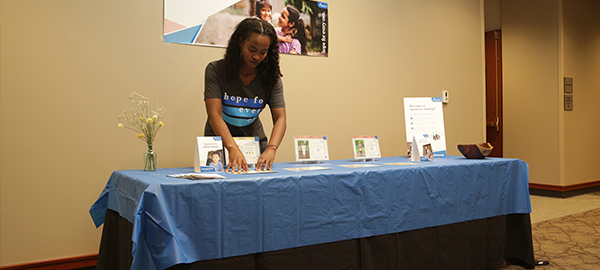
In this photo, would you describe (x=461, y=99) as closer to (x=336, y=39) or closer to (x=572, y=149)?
(x=336, y=39)

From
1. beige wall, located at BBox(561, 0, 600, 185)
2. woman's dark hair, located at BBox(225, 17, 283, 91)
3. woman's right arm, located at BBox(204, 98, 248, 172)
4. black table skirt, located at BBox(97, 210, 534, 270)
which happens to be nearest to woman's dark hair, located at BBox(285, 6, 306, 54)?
woman's dark hair, located at BBox(225, 17, 283, 91)

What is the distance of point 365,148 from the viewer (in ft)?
7.94

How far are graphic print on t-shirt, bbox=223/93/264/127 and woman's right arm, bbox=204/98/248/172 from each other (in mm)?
81

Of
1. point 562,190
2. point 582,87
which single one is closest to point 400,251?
point 562,190

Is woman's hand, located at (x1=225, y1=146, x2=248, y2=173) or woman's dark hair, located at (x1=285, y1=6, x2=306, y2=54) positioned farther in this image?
woman's dark hair, located at (x1=285, y1=6, x2=306, y2=54)

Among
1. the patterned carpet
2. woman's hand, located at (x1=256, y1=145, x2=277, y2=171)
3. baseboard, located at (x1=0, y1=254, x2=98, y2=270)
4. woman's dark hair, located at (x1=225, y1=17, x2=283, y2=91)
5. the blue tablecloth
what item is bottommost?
the patterned carpet

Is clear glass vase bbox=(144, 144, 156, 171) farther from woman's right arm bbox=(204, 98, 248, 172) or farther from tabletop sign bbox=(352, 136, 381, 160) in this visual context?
tabletop sign bbox=(352, 136, 381, 160)

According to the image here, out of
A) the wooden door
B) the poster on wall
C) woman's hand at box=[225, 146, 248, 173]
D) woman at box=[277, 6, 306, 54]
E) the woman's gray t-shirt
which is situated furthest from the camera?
the wooden door

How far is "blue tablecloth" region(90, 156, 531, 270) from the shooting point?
1.43 meters

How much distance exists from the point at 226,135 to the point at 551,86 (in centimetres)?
497

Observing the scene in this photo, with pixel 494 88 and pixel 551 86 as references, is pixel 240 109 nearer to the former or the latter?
pixel 551 86

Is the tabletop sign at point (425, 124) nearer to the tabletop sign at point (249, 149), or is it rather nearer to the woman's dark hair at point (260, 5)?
the tabletop sign at point (249, 149)

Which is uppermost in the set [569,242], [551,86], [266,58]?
[551,86]

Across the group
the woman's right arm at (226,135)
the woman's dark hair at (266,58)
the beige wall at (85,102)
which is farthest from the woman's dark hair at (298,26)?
the woman's right arm at (226,135)
